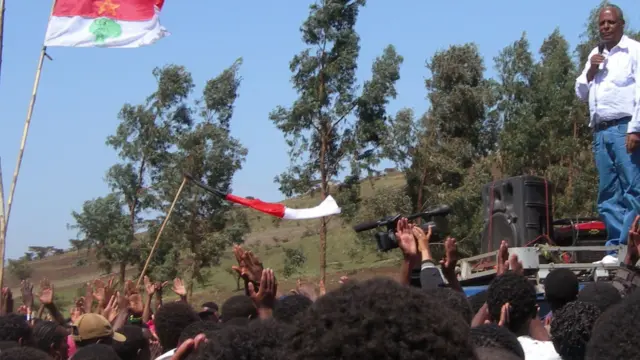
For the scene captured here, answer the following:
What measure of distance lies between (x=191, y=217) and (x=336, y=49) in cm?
649

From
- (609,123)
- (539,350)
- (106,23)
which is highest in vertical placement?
(106,23)

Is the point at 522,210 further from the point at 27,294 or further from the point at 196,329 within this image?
the point at 196,329

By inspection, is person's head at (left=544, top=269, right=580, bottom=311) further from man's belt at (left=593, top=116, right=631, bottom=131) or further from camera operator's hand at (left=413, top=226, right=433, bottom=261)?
man's belt at (left=593, top=116, right=631, bottom=131)

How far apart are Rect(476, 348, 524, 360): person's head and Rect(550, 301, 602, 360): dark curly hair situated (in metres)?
0.63

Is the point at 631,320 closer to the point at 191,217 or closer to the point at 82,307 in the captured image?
the point at 82,307

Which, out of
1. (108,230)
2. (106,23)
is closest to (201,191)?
(108,230)

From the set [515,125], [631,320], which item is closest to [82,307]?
A: [631,320]

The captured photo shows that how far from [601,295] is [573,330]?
0.88 meters

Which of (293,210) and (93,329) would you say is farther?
(293,210)

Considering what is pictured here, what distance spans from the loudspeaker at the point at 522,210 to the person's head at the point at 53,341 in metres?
4.13

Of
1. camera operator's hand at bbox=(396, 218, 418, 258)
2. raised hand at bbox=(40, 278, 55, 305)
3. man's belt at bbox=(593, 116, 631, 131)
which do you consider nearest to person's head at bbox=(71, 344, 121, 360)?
camera operator's hand at bbox=(396, 218, 418, 258)

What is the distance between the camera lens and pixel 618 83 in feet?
24.9

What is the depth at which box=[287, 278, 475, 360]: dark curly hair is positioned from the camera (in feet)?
6.05

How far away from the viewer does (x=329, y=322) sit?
75.2 inches
